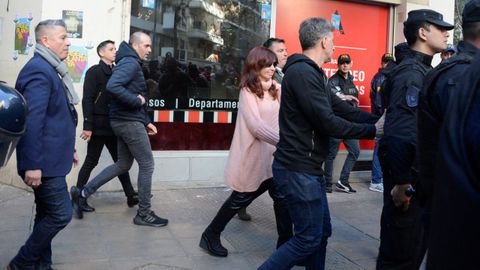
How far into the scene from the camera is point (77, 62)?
629 centimetres

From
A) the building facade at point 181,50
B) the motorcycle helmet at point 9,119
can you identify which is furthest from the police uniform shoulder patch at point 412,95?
the building facade at point 181,50

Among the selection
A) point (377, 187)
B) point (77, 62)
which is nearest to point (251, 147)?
point (77, 62)

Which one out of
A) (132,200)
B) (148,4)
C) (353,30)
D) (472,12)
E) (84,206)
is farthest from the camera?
(353,30)

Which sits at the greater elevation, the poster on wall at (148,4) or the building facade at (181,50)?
the poster on wall at (148,4)

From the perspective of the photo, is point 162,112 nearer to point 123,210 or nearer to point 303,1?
point 123,210

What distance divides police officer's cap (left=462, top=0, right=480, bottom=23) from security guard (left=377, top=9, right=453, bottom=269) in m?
0.69

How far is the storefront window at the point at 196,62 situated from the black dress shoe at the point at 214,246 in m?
2.74

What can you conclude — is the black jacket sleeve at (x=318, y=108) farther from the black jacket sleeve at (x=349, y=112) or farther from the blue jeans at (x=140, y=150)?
the blue jeans at (x=140, y=150)

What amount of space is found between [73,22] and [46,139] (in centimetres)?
307

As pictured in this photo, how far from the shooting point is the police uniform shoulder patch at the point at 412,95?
3164 millimetres

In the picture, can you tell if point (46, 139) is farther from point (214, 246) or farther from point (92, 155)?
point (92, 155)

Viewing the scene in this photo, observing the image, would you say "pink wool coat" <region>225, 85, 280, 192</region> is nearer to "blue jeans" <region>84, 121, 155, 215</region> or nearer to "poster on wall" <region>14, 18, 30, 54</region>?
"blue jeans" <region>84, 121, 155, 215</region>

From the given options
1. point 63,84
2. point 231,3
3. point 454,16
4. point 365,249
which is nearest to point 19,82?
point 63,84

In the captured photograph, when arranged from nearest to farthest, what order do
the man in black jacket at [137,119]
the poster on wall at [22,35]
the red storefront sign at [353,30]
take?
the man in black jacket at [137,119], the poster on wall at [22,35], the red storefront sign at [353,30]
